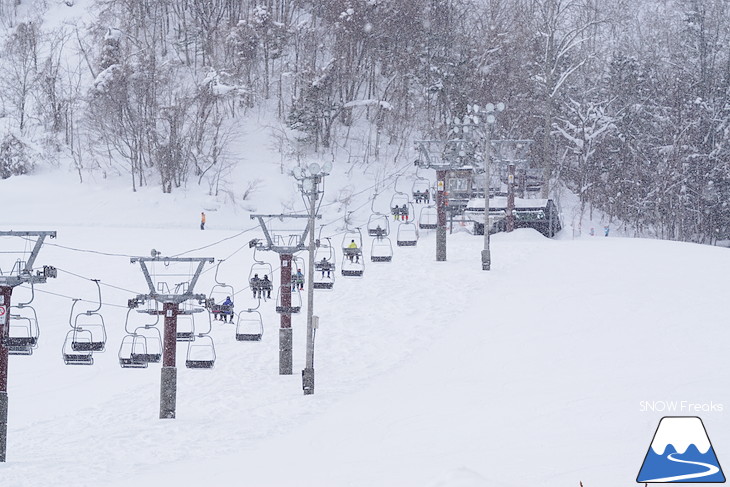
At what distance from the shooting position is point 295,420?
24156mm

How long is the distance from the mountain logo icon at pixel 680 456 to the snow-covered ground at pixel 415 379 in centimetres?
289

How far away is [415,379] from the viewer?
1082 inches

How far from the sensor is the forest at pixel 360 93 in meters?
65.8

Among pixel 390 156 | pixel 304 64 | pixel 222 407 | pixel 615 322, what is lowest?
pixel 222 407

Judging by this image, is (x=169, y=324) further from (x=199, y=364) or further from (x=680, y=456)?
(x=680, y=456)

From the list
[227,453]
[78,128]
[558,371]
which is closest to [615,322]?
[558,371]

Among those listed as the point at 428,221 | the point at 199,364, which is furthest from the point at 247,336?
the point at 428,221

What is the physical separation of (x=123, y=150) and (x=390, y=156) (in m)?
20.0

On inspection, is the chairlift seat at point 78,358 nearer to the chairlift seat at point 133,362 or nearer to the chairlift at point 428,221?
the chairlift seat at point 133,362

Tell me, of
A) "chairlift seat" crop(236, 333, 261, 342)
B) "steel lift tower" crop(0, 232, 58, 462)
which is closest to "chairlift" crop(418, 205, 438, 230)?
"chairlift seat" crop(236, 333, 261, 342)

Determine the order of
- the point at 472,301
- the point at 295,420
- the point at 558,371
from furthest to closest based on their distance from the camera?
1. the point at 472,301
2. the point at 558,371
3. the point at 295,420

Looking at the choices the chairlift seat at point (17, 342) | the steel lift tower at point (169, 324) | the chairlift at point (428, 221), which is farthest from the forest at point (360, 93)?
the chairlift seat at point (17, 342)

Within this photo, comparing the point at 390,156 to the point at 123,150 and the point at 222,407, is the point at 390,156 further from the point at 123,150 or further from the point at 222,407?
the point at 222,407

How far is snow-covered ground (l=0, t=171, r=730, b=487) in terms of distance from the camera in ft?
59.5
